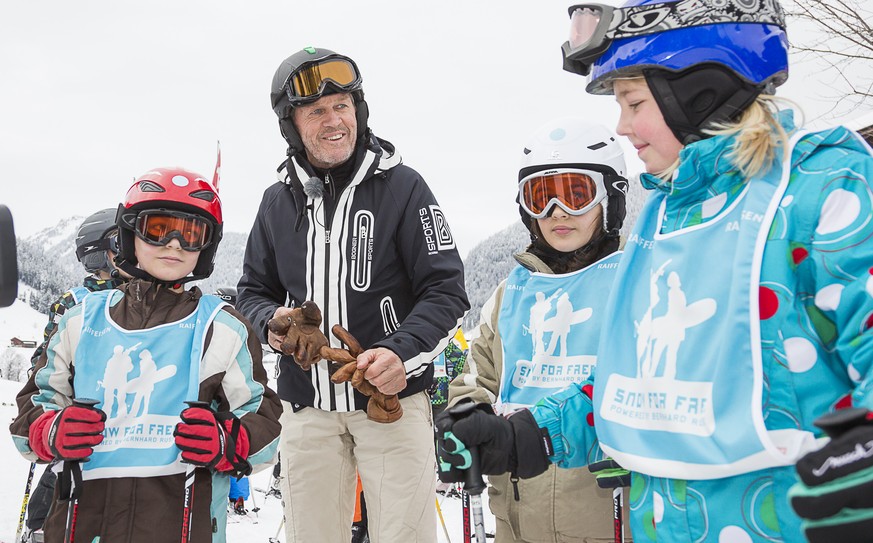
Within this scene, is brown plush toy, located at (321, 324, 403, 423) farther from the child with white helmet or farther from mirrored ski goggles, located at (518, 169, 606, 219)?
mirrored ski goggles, located at (518, 169, 606, 219)

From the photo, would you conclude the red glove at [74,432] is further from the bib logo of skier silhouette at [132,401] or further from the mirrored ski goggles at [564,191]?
the mirrored ski goggles at [564,191]

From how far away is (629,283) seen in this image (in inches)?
75.7

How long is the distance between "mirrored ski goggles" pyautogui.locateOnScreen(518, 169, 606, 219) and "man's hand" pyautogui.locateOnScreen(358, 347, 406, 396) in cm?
100

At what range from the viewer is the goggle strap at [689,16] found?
1.78 meters

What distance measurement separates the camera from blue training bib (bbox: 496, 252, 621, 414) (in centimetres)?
283

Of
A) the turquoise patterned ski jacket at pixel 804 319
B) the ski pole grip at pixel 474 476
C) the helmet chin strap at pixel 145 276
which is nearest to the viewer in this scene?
the turquoise patterned ski jacket at pixel 804 319

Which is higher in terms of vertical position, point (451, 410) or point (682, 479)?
point (451, 410)

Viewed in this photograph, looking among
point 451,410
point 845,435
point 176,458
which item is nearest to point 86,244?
point 176,458

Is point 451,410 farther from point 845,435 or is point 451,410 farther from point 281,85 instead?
point 281,85

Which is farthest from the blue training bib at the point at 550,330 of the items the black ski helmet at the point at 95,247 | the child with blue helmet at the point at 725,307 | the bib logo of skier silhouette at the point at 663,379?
the black ski helmet at the point at 95,247

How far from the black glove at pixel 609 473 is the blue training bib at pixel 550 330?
30.4 inches

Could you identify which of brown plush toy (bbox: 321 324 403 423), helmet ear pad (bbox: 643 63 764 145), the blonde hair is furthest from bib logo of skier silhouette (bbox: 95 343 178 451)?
the blonde hair

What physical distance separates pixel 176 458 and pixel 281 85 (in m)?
1.99

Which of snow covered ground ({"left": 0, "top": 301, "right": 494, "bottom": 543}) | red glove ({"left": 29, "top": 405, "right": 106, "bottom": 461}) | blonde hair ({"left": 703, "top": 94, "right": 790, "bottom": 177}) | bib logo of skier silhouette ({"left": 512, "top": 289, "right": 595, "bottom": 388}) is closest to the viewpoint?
blonde hair ({"left": 703, "top": 94, "right": 790, "bottom": 177})
